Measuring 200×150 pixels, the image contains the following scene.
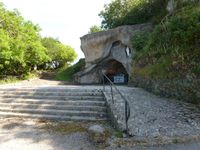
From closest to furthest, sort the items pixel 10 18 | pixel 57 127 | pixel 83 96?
1. pixel 57 127
2. pixel 83 96
3. pixel 10 18

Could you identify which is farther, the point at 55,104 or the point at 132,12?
the point at 132,12

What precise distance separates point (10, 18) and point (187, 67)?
15891mm

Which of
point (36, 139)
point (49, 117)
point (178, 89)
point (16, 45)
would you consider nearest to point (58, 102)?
point (49, 117)

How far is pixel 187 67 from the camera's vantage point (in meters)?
7.89

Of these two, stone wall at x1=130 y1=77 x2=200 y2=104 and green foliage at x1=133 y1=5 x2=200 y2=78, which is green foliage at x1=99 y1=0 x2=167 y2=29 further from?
stone wall at x1=130 y1=77 x2=200 y2=104

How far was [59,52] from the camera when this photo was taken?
34.7m

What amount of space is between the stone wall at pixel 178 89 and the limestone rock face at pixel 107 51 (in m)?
8.19

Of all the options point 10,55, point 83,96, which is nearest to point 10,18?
point 10,55

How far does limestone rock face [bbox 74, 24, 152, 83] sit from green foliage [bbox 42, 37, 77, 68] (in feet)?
40.1

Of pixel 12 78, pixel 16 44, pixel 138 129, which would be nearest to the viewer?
pixel 138 129

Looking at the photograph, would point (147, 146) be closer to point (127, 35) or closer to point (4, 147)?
point (4, 147)

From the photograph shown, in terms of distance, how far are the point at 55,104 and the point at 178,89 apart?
166 inches

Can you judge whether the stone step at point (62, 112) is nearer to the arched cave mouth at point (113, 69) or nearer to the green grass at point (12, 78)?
the green grass at point (12, 78)

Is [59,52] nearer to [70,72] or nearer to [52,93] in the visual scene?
[70,72]
